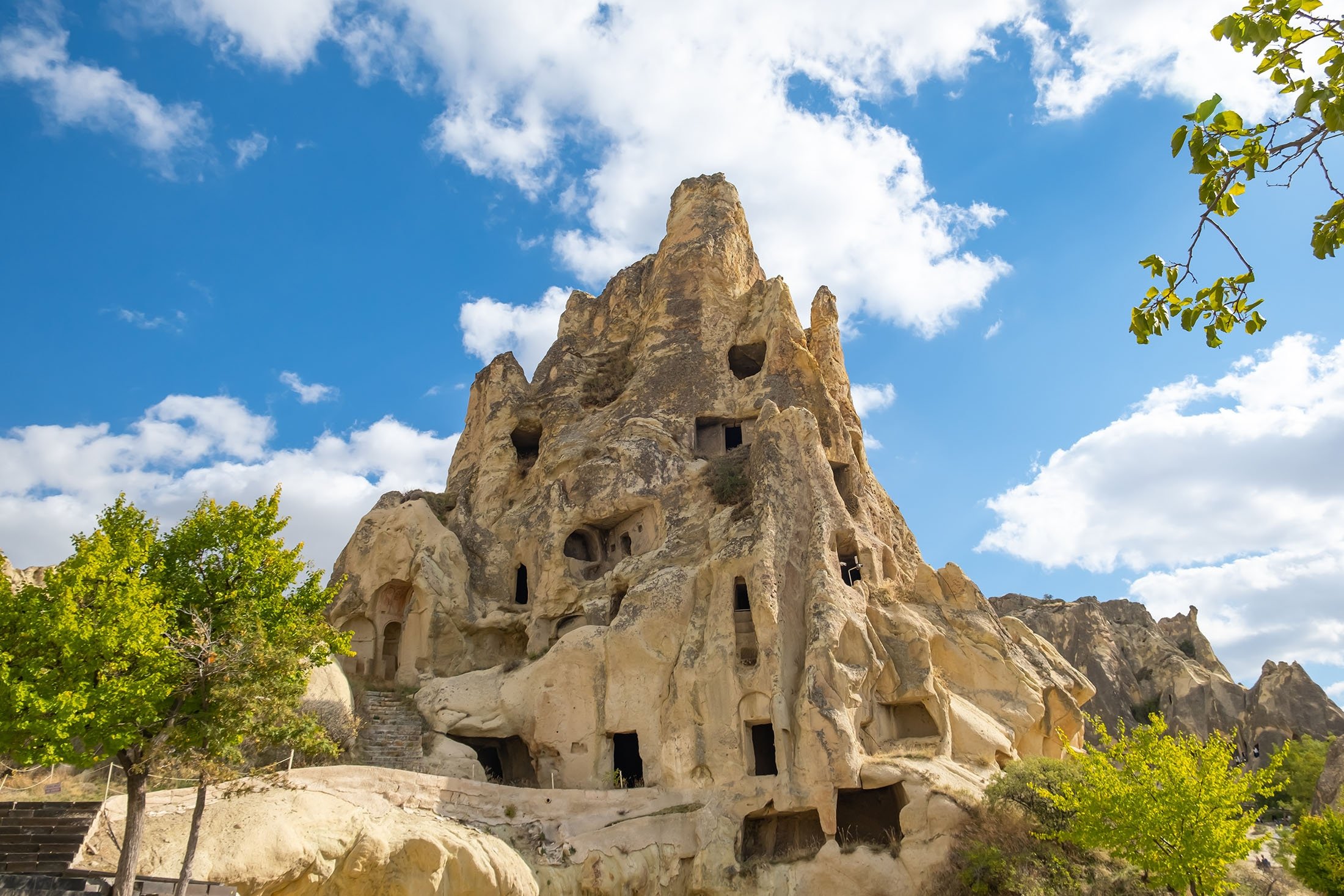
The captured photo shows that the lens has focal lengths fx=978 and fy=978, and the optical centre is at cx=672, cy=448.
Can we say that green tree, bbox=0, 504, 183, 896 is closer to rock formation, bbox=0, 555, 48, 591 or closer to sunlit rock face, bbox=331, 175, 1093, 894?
sunlit rock face, bbox=331, 175, 1093, 894

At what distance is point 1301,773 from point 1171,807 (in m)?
30.7

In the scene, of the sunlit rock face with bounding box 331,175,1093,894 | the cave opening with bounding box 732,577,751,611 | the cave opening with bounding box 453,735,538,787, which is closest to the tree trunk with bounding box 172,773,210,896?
the sunlit rock face with bounding box 331,175,1093,894

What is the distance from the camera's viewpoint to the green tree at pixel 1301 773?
136 ft

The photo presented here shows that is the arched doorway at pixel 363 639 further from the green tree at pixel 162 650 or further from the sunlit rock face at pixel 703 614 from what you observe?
the green tree at pixel 162 650

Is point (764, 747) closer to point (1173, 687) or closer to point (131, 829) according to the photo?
point (131, 829)

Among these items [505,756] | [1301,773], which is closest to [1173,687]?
[1301,773]

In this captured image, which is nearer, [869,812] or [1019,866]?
[1019,866]

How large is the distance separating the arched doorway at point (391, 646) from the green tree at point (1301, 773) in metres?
35.4

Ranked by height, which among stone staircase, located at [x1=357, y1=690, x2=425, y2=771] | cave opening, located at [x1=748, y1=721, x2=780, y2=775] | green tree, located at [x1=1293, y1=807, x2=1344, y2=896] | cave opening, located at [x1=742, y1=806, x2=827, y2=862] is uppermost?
stone staircase, located at [x1=357, y1=690, x2=425, y2=771]

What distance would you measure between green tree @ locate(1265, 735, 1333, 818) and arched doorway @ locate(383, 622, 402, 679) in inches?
1393

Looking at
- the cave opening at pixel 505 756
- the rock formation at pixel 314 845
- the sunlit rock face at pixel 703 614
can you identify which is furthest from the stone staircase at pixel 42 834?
the cave opening at pixel 505 756

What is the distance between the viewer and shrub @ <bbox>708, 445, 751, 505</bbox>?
32.2 meters

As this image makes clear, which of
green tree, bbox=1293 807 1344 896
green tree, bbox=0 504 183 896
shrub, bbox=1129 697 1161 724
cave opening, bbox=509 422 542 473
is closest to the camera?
green tree, bbox=0 504 183 896

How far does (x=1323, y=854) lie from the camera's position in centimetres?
2164
